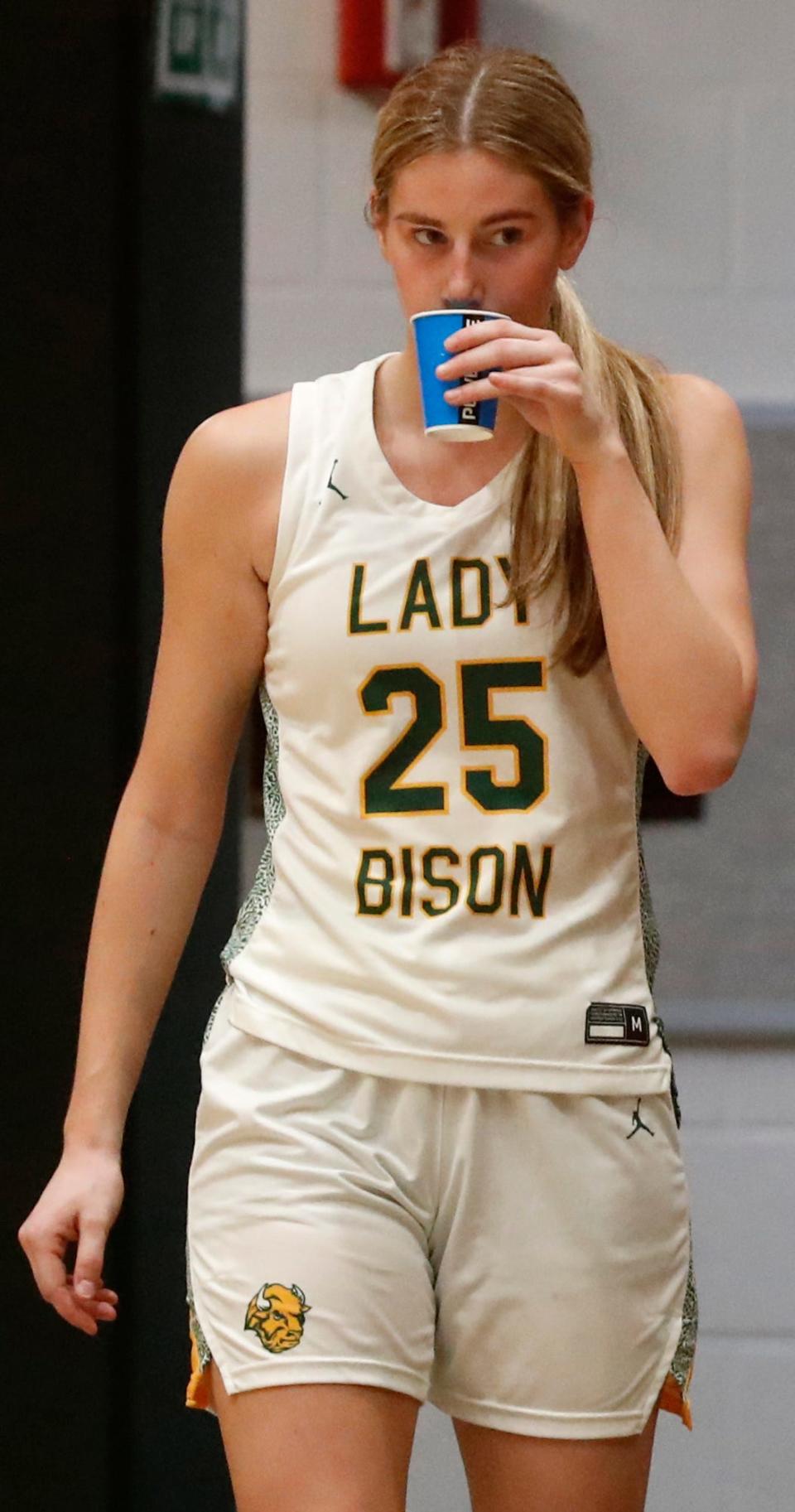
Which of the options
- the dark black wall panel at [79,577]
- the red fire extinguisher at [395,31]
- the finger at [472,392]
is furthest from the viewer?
the red fire extinguisher at [395,31]

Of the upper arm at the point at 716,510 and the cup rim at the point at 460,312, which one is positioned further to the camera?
the upper arm at the point at 716,510

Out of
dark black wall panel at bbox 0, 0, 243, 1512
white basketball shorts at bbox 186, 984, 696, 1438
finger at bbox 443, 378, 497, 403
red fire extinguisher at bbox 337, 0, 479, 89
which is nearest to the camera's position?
finger at bbox 443, 378, 497, 403

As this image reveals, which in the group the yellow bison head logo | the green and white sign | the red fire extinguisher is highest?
the red fire extinguisher

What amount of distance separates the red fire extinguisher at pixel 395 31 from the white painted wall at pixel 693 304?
0.15ft

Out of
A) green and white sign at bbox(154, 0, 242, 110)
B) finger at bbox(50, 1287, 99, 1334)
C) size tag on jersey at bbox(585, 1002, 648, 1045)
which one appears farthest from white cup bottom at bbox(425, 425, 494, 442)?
green and white sign at bbox(154, 0, 242, 110)

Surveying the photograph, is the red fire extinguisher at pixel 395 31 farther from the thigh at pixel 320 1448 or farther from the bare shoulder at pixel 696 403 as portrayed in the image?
the thigh at pixel 320 1448

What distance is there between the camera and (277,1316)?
146 centimetres

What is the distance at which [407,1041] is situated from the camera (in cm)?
146

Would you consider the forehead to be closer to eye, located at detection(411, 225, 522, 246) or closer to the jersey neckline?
eye, located at detection(411, 225, 522, 246)

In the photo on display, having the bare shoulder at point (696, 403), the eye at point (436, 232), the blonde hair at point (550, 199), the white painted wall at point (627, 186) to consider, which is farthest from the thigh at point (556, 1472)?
the white painted wall at point (627, 186)

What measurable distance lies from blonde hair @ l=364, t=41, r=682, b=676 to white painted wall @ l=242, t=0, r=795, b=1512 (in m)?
1.13

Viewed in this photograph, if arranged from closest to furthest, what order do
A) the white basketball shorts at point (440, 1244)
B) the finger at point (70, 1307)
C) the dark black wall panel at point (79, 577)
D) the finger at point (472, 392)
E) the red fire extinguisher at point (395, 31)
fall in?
the finger at point (472, 392)
the white basketball shorts at point (440, 1244)
the finger at point (70, 1307)
the dark black wall panel at point (79, 577)
the red fire extinguisher at point (395, 31)

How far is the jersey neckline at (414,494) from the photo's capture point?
155 cm

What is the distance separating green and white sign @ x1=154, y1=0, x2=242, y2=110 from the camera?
2398mm
